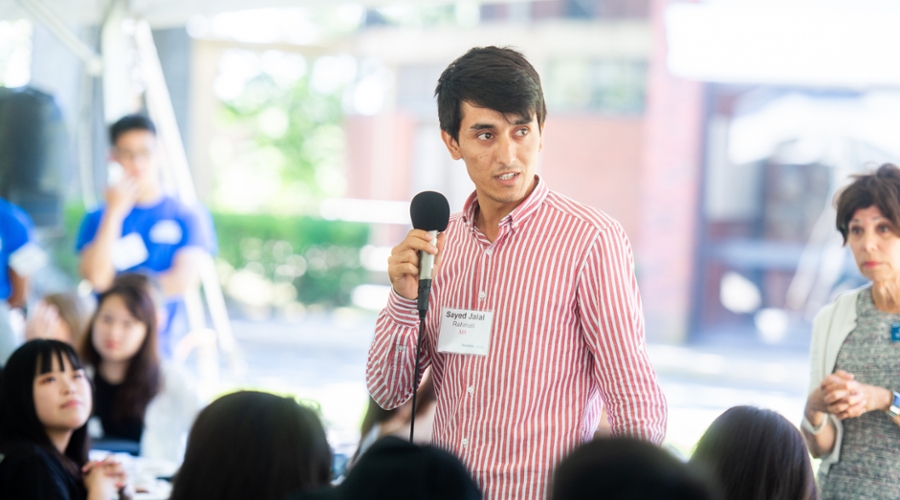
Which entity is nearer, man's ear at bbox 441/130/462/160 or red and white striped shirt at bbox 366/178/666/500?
red and white striped shirt at bbox 366/178/666/500

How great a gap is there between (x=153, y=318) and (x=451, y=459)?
2.75 metres

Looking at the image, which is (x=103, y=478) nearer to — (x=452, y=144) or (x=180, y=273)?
(x=452, y=144)

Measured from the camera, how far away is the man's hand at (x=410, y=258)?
1.58 m

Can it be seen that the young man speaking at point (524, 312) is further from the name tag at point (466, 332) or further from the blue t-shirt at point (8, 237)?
the blue t-shirt at point (8, 237)

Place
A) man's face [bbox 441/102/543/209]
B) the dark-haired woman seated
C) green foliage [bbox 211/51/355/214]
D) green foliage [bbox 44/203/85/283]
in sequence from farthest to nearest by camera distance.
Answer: green foliage [bbox 211/51/355/214], green foliage [bbox 44/203/85/283], the dark-haired woman seated, man's face [bbox 441/102/543/209]

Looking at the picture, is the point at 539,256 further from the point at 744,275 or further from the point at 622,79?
the point at 622,79

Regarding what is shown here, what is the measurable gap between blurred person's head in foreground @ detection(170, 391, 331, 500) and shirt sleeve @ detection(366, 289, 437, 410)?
244mm

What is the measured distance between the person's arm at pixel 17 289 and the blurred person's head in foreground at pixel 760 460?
10.5 feet

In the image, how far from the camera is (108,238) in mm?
4039

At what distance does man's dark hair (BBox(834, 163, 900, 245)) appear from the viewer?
2293 millimetres

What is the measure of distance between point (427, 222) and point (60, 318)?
2.92 metres

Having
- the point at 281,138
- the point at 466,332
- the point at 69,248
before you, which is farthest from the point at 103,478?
the point at 281,138

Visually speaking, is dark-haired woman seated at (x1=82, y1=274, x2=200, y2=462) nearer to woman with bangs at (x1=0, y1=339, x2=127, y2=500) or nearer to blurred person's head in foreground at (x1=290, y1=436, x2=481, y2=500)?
woman with bangs at (x1=0, y1=339, x2=127, y2=500)

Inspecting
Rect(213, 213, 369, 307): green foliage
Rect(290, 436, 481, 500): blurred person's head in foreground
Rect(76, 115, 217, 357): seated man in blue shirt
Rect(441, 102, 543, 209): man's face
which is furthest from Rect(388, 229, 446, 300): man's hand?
Rect(213, 213, 369, 307): green foliage
